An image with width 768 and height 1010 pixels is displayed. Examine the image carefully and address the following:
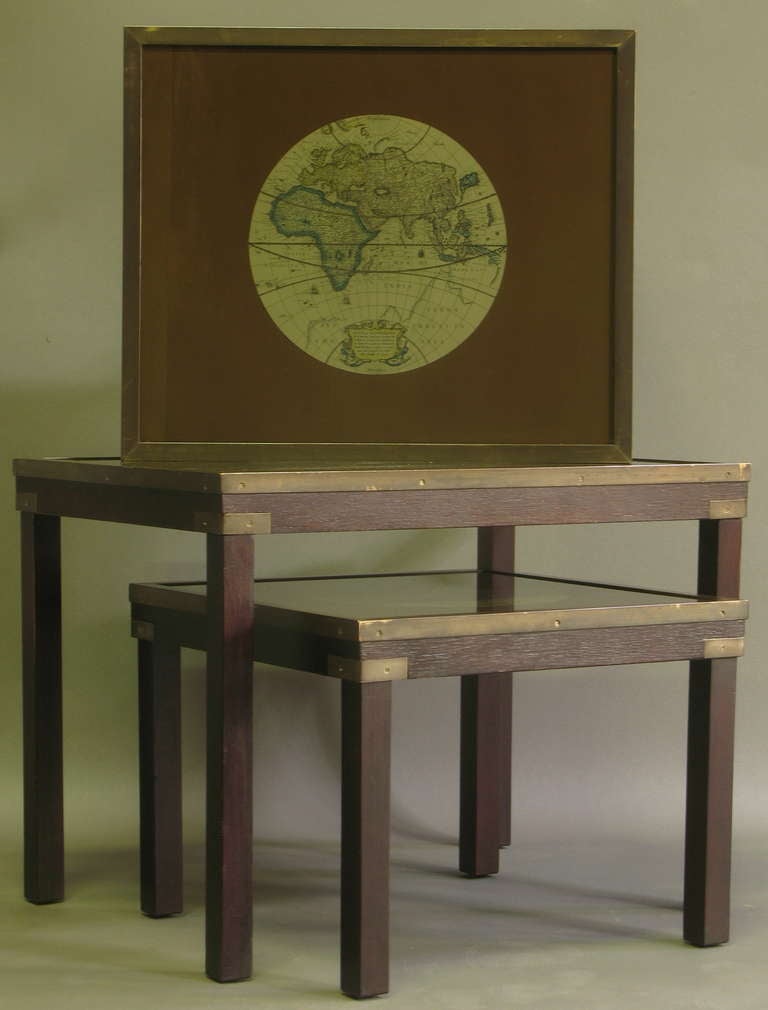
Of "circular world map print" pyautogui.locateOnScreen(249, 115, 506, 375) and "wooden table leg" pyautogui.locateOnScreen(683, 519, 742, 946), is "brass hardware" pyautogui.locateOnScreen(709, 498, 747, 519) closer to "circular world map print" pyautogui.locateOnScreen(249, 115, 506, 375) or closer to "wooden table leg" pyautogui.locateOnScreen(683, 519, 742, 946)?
"wooden table leg" pyautogui.locateOnScreen(683, 519, 742, 946)

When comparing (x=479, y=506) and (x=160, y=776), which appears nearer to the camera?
(x=479, y=506)

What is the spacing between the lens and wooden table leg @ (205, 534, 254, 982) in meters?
1.85

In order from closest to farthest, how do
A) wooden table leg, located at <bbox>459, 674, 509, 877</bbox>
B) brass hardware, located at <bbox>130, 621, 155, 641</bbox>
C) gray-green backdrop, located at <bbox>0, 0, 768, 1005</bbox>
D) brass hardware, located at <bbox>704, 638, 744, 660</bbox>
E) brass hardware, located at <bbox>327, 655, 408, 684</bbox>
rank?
brass hardware, located at <bbox>327, 655, 408, 684</bbox> → brass hardware, located at <bbox>704, 638, 744, 660</bbox> → brass hardware, located at <bbox>130, 621, 155, 641</bbox> → wooden table leg, located at <bbox>459, 674, 509, 877</bbox> → gray-green backdrop, located at <bbox>0, 0, 768, 1005</bbox>

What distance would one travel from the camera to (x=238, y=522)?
1821mm

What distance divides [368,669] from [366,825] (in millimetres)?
169

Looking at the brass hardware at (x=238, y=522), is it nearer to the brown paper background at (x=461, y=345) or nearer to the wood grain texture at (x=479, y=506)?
the wood grain texture at (x=479, y=506)

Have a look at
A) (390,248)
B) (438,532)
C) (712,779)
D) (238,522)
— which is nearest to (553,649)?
(712,779)

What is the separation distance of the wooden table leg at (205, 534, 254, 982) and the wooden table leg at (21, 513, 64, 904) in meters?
0.42

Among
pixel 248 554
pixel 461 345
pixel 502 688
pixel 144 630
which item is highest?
pixel 461 345

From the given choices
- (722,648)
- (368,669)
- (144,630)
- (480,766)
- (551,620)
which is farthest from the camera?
(480,766)

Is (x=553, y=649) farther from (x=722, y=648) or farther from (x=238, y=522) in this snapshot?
(x=238, y=522)

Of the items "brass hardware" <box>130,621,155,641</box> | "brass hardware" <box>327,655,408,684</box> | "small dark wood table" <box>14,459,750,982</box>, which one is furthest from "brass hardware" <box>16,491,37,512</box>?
"brass hardware" <box>327,655,408,684</box>

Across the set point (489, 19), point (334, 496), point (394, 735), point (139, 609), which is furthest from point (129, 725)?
point (489, 19)

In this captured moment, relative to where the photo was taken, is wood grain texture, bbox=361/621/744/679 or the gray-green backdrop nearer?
wood grain texture, bbox=361/621/744/679
